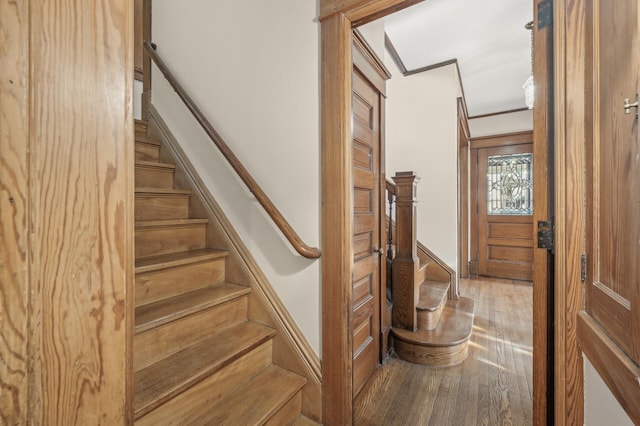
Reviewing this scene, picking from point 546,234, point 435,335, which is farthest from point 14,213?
point 435,335

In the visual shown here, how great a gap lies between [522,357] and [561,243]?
1.68 m

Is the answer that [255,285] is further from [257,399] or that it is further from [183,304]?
[257,399]

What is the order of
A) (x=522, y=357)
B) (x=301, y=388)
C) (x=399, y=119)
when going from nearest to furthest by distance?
1. (x=301, y=388)
2. (x=522, y=357)
3. (x=399, y=119)

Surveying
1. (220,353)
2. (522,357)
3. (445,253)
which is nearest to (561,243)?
(220,353)

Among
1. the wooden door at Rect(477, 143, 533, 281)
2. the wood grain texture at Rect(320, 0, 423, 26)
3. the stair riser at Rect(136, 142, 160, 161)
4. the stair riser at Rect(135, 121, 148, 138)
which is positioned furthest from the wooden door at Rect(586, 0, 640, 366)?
the wooden door at Rect(477, 143, 533, 281)

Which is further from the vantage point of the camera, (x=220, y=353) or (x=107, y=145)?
(x=220, y=353)

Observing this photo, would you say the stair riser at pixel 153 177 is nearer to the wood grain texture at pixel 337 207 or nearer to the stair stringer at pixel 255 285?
the stair stringer at pixel 255 285

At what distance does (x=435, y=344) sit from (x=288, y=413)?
3.79 feet

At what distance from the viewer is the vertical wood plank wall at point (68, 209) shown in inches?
17.3

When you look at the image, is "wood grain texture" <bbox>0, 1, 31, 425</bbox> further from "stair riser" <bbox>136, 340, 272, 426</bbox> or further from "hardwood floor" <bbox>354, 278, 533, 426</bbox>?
"hardwood floor" <bbox>354, 278, 533, 426</bbox>

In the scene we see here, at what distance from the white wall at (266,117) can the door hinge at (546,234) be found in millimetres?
888

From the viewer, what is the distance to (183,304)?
1391mm

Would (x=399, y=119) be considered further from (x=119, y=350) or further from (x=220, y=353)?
(x=119, y=350)

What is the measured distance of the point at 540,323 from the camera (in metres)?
1.00
